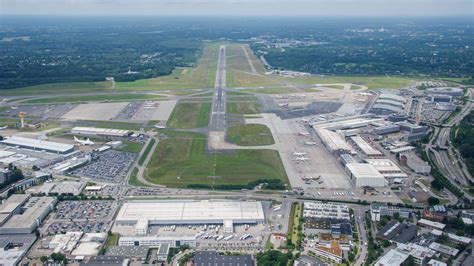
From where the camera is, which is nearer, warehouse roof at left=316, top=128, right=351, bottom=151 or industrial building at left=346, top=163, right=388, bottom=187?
industrial building at left=346, top=163, right=388, bottom=187

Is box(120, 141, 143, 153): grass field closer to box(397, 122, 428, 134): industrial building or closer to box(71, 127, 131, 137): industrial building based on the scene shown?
box(71, 127, 131, 137): industrial building

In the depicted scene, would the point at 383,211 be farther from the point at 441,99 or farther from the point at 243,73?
the point at 243,73

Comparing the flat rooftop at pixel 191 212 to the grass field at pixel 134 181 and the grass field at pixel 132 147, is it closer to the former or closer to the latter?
the grass field at pixel 134 181

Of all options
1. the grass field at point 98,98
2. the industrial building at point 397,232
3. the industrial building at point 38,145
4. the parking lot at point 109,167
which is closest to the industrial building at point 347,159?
the industrial building at point 397,232

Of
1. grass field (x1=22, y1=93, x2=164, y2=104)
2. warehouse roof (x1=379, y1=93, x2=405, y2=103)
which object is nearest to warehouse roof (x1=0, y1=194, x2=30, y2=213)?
A: grass field (x1=22, y1=93, x2=164, y2=104)

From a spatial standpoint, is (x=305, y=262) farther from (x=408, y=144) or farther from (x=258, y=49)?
(x=258, y=49)

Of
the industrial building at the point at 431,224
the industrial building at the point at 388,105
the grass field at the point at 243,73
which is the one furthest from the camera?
the grass field at the point at 243,73

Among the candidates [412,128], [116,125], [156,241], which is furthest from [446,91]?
[156,241]
